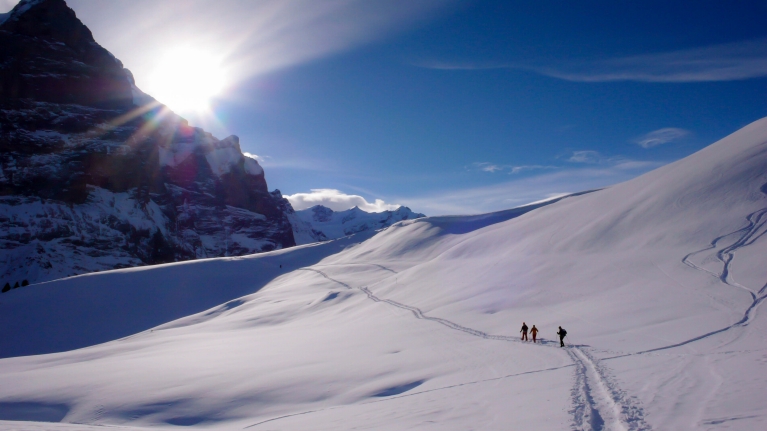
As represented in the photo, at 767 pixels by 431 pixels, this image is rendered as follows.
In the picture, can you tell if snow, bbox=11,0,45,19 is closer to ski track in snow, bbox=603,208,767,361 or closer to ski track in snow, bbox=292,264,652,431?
ski track in snow, bbox=292,264,652,431

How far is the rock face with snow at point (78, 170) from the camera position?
13025 cm

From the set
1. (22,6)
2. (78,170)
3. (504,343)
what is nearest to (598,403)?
(504,343)

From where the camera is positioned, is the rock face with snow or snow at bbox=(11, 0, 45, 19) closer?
the rock face with snow

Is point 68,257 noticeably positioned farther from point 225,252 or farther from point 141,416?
point 141,416

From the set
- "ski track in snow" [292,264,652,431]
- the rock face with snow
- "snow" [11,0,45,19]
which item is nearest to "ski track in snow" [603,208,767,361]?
"ski track in snow" [292,264,652,431]

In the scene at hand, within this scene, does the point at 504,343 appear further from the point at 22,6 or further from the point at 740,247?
the point at 22,6

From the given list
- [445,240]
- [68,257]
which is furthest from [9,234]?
[445,240]

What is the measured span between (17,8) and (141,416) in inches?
8492

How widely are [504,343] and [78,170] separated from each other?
167481 millimetres

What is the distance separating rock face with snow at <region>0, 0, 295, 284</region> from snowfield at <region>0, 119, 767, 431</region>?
329 ft

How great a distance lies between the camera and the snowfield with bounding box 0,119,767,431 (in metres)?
9.43

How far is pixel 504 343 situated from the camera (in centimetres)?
1738

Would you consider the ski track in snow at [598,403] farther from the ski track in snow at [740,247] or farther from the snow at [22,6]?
the snow at [22,6]

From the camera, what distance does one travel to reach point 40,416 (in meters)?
12.6
